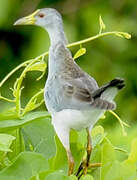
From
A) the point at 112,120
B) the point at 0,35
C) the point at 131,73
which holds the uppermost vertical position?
the point at 0,35

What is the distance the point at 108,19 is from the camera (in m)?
2.33

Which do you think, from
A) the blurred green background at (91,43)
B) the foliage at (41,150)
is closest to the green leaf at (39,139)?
the foliage at (41,150)

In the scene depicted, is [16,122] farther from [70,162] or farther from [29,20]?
[29,20]

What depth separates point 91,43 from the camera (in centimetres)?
242

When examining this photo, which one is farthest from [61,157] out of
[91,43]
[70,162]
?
[91,43]

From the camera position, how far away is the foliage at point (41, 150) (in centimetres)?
73

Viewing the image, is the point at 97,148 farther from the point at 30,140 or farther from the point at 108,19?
the point at 108,19

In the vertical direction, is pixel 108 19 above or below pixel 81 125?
above

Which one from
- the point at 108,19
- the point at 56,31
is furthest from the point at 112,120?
the point at 56,31

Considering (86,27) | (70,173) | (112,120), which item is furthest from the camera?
(86,27)

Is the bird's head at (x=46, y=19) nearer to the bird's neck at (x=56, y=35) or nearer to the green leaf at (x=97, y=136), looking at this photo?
the bird's neck at (x=56, y=35)

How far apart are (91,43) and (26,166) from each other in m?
1.70

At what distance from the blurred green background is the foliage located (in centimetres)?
141

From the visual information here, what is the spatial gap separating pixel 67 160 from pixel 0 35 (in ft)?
5.20
